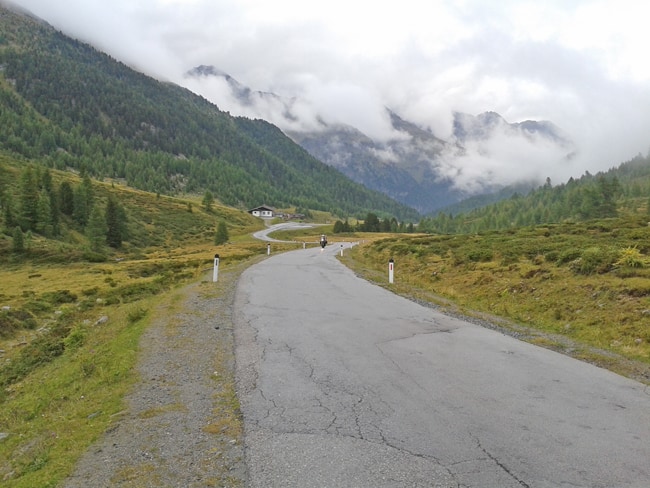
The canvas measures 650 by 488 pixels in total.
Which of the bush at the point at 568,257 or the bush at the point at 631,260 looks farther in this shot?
A: the bush at the point at 568,257

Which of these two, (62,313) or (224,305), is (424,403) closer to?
(224,305)

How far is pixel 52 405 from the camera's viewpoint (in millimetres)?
8852

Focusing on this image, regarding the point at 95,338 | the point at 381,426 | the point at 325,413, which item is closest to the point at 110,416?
the point at 325,413

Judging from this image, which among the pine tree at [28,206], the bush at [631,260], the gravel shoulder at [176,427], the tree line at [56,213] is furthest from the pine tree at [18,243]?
the bush at [631,260]

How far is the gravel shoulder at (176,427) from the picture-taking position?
500 centimetres

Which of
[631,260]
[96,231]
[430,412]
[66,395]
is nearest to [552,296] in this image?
[631,260]

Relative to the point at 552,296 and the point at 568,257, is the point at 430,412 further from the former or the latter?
the point at 568,257

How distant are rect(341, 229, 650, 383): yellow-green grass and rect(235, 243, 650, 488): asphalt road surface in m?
1.70

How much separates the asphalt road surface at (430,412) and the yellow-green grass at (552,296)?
1697 millimetres

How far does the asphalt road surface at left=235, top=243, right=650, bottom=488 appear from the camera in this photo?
4992mm

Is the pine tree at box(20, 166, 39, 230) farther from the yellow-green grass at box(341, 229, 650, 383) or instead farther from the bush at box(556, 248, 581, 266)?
the bush at box(556, 248, 581, 266)

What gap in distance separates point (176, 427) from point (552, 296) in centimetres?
1464

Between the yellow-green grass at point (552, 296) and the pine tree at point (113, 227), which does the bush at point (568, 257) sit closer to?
the yellow-green grass at point (552, 296)

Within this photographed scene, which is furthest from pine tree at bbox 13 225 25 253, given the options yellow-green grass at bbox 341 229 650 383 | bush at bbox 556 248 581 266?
bush at bbox 556 248 581 266
